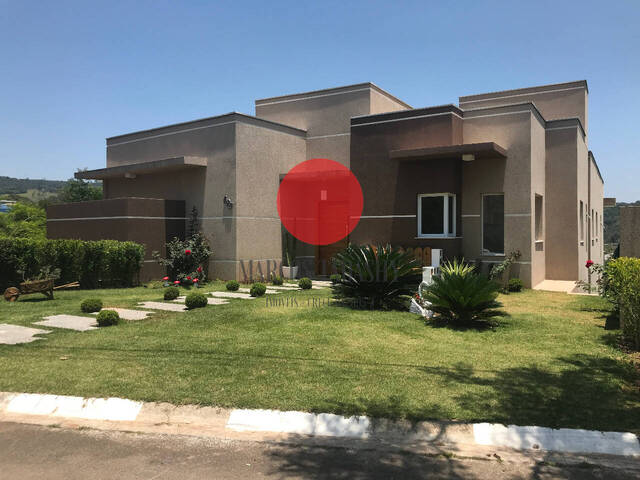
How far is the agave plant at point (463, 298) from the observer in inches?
359

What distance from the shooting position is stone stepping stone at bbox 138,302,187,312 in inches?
444

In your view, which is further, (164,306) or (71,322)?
(164,306)

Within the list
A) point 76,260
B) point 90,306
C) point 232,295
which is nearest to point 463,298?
point 232,295

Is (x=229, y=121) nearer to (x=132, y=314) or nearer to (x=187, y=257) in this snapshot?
(x=187, y=257)

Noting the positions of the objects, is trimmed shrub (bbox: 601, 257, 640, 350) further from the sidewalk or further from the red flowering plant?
the red flowering plant

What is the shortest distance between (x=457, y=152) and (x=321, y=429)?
38.0 feet

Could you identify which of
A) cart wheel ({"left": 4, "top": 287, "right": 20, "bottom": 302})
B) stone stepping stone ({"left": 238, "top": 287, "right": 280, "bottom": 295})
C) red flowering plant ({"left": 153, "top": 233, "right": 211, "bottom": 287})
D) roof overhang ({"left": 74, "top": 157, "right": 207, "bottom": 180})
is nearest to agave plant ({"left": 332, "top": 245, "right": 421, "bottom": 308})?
stone stepping stone ({"left": 238, "top": 287, "right": 280, "bottom": 295})

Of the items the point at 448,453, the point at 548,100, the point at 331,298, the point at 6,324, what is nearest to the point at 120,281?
the point at 6,324

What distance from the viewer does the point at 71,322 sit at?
9.77 m

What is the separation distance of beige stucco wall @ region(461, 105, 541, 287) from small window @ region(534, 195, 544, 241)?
1.00 m

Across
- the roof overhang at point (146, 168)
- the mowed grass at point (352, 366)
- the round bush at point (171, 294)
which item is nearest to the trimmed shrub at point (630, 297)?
the mowed grass at point (352, 366)

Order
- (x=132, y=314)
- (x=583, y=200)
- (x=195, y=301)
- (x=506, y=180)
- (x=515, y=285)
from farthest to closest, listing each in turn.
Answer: (x=583, y=200) < (x=506, y=180) < (x=515, y=285) < (x=195, y=301) < (x=132, y=314)

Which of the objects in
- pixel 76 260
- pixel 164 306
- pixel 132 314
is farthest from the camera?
pixel 76 260

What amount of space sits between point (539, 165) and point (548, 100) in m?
5.01
